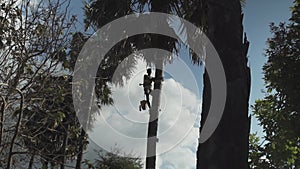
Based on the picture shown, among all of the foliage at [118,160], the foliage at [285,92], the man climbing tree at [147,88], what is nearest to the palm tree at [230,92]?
the man climbing tree at [147,88]

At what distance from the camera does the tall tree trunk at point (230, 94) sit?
2.98m

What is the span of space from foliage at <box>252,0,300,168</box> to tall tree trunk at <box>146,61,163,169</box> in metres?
4.54

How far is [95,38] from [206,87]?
9152 mm

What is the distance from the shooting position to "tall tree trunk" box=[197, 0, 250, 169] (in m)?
2.98

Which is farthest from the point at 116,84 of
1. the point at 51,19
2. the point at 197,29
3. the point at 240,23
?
the point at 240,23

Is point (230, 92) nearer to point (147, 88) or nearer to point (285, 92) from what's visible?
point (147, 88)

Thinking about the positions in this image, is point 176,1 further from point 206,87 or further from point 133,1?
point 206,87

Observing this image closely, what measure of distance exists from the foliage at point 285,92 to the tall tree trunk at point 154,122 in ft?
14.9

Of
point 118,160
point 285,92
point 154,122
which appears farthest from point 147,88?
point 118,160

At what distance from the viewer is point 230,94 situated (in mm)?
3162

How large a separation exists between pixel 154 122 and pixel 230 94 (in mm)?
7255

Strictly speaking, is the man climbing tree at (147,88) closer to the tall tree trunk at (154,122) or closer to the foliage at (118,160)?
the tall tree trunk at (154,122)

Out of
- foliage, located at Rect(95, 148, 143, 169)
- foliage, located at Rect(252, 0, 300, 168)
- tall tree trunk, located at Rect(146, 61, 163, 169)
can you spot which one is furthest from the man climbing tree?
foliage, located at Rect(95, 148, 143, 169)

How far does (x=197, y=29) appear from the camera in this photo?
1195 centimetres
